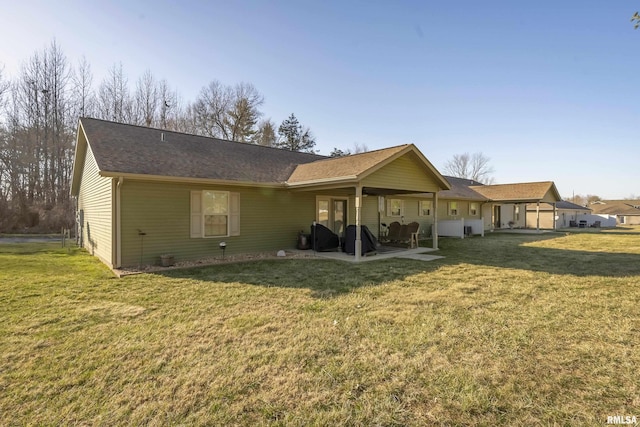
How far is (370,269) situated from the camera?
819cm

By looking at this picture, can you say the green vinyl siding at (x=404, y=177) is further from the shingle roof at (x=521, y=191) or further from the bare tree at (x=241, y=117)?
the bare tree at (x=241, y=117)

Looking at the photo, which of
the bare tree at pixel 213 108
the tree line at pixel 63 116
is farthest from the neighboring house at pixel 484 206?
the bare tree at pixel 213 108

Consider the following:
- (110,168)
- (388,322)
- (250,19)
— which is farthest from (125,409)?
(250,19)

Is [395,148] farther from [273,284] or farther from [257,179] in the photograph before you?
[273,284]

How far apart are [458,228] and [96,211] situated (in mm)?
17438

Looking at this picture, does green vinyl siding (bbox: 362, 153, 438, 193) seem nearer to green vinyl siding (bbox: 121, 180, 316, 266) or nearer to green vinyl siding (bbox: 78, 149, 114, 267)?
green vinyl siding (bbox: 121, 180, 316, 266)

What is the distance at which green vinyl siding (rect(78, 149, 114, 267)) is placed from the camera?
333 inches

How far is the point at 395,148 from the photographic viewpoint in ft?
34.1

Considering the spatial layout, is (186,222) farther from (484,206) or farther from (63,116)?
(63,116)

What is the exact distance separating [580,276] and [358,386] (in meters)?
7.39

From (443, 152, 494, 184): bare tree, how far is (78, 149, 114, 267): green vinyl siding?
48.8 m

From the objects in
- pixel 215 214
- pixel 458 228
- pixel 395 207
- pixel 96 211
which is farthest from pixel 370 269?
pixel 458 228

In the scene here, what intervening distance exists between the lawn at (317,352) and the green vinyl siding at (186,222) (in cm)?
192

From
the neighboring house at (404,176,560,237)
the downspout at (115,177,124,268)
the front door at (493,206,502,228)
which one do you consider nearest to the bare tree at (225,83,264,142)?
the neighboring house at (404,176,560,237)
